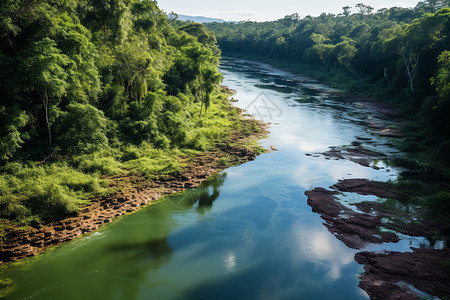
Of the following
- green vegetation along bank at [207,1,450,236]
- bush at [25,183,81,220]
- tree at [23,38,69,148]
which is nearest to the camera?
bush at [25,183,81,220]

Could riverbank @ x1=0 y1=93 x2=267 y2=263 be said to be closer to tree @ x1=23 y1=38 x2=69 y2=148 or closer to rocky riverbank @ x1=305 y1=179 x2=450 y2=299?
tree @ x1=23 y1=38 x2=69 y2=148

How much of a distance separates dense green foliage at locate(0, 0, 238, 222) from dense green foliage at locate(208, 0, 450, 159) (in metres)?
23.0

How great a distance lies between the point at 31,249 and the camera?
14172 millimetres

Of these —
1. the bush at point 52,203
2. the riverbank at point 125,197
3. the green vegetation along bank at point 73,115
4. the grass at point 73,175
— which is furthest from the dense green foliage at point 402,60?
the bush at point 52,203

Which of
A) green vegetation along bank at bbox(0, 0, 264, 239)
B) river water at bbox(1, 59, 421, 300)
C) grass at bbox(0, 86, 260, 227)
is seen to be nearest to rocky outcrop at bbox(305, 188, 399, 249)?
river water at bbox(1, 59, 421, 300)

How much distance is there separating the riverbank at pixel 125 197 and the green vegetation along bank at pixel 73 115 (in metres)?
0.45

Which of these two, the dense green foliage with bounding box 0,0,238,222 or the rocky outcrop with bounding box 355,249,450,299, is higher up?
the dense green foliage with bounding box 0,0,238,222

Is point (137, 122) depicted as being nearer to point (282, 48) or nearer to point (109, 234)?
point (109, 234)

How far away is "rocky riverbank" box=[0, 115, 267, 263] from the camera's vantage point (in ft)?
47.2

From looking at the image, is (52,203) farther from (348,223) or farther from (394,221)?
(394,221)

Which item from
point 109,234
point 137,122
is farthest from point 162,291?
point 137,122

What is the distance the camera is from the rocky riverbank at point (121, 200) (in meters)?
14.4

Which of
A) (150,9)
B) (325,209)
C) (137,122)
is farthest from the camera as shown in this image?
(150,9)

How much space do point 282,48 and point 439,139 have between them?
3544 inches
